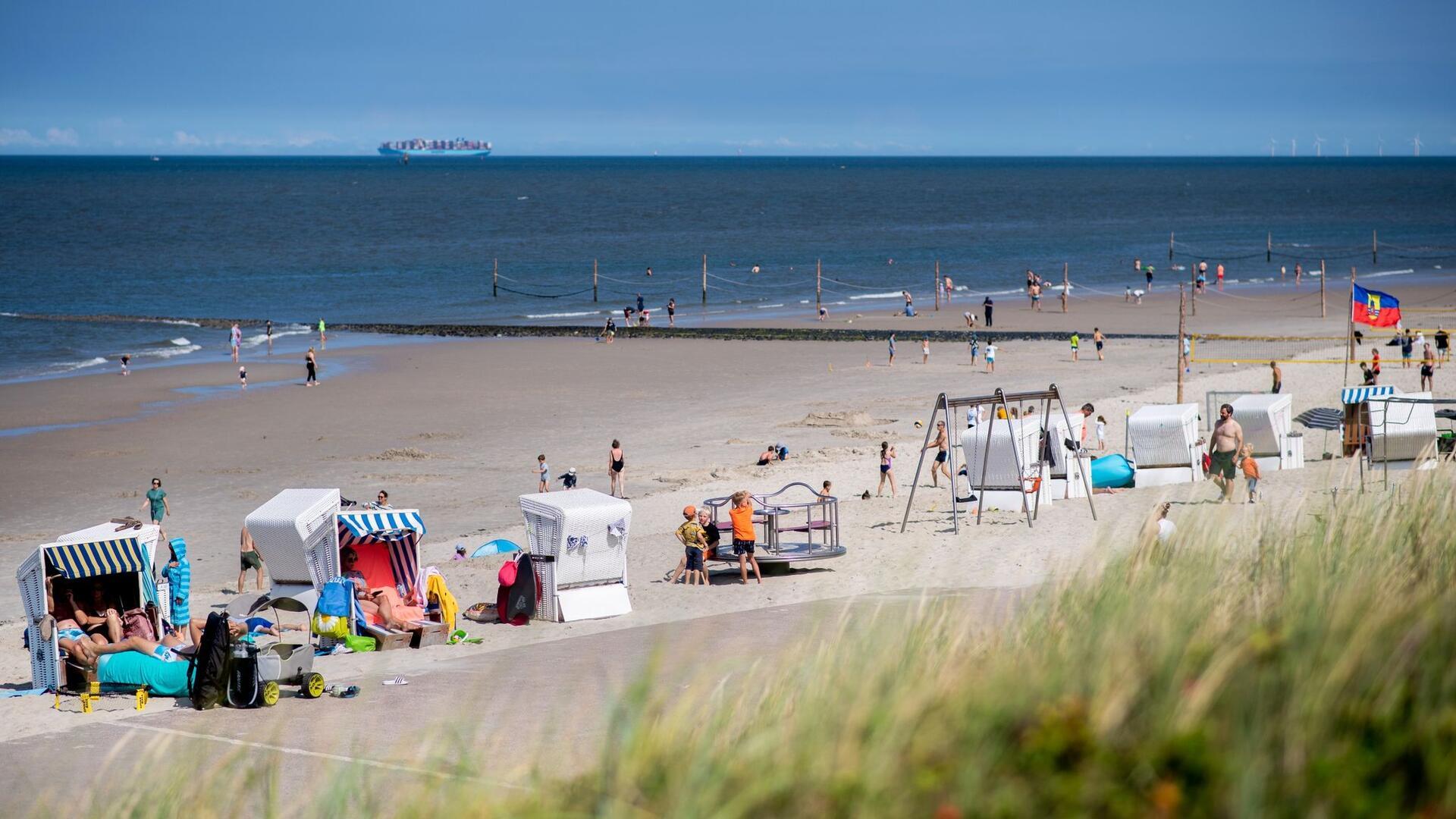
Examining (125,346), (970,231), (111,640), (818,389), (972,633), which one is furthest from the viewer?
(970,231)

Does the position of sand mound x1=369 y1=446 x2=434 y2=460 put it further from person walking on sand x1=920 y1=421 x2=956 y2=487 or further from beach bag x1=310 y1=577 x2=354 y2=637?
beach bag x1=310 y1=577 x2=354 y2=637

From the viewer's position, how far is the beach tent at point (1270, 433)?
19406 millimetres

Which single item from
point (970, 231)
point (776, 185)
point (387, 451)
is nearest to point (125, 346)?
point (387, 451)

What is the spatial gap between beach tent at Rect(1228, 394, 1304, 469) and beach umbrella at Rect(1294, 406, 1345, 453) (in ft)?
7.17

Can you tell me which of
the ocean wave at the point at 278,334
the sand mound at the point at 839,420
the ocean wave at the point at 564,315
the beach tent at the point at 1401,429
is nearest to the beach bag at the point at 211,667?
the beach tent at the point at 1401,429

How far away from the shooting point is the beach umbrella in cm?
2186

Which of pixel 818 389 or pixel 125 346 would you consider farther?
pixel 125 346

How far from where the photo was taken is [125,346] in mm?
45094

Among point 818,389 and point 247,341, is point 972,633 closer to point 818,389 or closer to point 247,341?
point 818,389

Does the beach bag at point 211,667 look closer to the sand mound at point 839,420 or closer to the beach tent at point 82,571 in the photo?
the beach tent at point 82,571

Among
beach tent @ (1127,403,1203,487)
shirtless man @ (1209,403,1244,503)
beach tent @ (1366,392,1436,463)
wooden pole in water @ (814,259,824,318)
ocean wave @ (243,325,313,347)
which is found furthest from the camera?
wooden pole in water @ (814,259,824,318)

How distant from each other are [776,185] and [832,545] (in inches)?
6813

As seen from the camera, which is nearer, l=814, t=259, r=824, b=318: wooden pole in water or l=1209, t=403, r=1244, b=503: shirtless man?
l=1209, t=403, r=1244, b=503: shirtless man

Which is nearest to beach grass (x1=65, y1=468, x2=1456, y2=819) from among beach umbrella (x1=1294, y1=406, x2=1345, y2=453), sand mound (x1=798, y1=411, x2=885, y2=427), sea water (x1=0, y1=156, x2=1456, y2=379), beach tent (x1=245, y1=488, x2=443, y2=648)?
beach tent (x1=245, y1=488, x2=443, y2=648)
